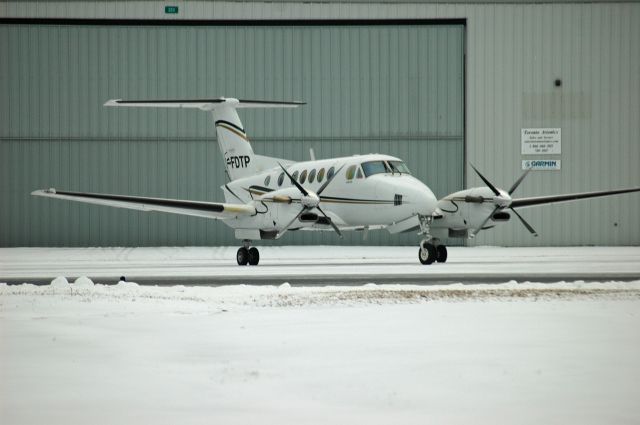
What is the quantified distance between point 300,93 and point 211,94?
153 inches

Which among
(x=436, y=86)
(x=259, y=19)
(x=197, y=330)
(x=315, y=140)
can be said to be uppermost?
(x=259, y=19)

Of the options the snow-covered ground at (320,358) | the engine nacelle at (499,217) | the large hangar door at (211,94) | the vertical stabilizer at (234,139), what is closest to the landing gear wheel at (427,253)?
the engine nacelle at (499,217)

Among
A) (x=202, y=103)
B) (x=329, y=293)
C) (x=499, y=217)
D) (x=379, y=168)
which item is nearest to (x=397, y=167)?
(x=379, y=168)

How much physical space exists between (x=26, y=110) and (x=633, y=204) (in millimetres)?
26618

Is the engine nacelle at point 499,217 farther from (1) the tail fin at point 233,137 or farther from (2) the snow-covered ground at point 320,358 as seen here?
(2) the snow-covered ground at point 320,358

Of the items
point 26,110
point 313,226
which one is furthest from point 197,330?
point 26,110

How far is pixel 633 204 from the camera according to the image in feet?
123

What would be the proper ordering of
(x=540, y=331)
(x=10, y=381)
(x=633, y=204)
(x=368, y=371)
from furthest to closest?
(x=633, y=204) < (x=540, y=331) < (x=368, y=371) < (x=10, y=381)

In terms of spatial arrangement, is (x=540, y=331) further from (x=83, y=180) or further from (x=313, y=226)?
(x=83, y=180)

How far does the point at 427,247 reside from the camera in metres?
25.4

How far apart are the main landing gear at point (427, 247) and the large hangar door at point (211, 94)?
494 inches

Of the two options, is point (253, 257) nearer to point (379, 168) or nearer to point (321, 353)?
point (379, 168)

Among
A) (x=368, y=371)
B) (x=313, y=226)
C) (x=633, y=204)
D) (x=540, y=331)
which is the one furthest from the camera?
(x=633, y=204)

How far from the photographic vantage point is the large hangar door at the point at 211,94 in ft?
125
